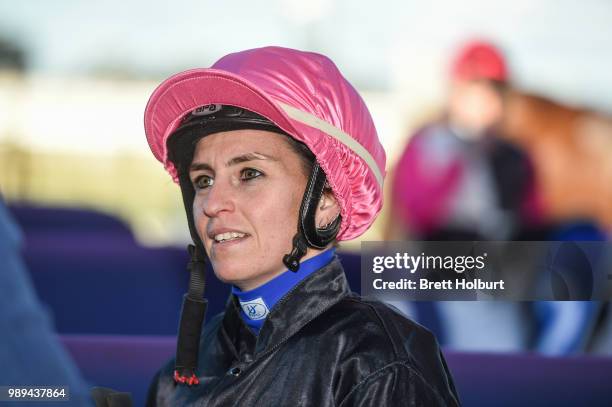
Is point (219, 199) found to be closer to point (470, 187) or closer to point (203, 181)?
point (203, 181)

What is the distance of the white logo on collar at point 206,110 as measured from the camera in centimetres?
136

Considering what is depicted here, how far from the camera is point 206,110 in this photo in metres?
1.38

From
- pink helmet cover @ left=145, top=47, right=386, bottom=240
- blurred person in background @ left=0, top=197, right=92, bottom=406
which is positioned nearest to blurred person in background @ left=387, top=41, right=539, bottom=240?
pink helmet cover @ left=145, top=47, right=386, bottom=240

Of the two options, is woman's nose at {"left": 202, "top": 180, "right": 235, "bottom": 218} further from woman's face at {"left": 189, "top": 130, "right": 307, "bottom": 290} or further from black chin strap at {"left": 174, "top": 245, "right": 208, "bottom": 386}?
black chin strap at {"left": 174, "top": 245, "right": 208, "bottom": 386}

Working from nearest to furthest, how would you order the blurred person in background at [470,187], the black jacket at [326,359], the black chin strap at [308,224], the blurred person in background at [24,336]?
the blurred person in background at [24,336] → the black jacket at [326,359] → the black chin strap at [308,224] → the blurred person in background at [470,187]

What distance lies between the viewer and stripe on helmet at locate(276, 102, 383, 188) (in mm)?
1272

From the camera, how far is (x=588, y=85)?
2.22m

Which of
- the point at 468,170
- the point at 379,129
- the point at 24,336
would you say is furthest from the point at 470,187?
the point at 24,336

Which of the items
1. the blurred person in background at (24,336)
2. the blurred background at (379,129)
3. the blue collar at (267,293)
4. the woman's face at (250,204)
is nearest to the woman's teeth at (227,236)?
the woman's face at (250,204)

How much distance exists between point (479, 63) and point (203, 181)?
1.10m

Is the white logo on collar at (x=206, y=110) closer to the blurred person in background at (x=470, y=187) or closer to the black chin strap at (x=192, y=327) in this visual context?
the black chin strap at (x=192, y=327)

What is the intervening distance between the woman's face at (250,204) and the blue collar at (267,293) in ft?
0.05

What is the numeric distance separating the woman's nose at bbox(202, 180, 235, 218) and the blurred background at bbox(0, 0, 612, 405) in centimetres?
94

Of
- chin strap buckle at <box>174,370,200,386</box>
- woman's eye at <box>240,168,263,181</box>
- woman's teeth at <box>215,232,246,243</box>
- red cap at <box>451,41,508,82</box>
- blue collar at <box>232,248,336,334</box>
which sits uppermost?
red cap at <box>451,41,508,82</box>
